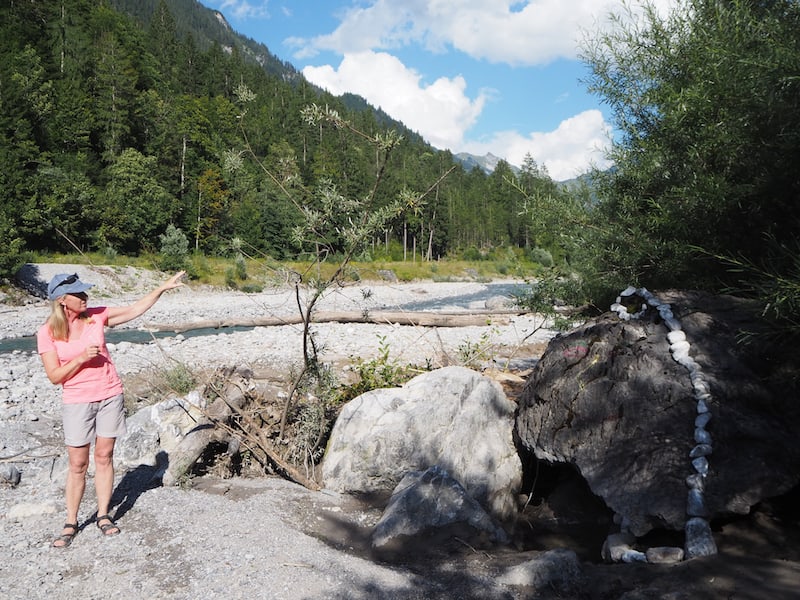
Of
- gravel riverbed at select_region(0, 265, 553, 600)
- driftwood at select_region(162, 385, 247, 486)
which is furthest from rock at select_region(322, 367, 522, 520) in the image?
driftwood at select_region(162, 385, 247, 486)

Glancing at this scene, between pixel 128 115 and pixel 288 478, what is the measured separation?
57.0 metres

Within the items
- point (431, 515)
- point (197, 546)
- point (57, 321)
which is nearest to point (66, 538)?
point (197, 546)

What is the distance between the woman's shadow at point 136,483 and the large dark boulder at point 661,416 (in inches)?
163

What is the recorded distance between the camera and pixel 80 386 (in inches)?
175

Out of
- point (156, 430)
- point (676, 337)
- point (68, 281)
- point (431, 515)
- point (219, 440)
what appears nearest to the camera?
point (68, 281)

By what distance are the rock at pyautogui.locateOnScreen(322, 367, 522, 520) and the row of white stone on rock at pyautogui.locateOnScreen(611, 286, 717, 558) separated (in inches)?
85.0

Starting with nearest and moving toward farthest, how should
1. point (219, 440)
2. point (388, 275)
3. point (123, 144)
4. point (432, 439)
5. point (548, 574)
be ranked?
point (548, 574) < point (432, 439) < point (219, 440) < point (388, 275) < point (123, 144)

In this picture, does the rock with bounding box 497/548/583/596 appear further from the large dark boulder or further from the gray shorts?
the gray shorts

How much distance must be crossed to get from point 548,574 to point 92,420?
387cm

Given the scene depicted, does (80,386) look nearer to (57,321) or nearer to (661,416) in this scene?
(57,321)

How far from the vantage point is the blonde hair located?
4.37m

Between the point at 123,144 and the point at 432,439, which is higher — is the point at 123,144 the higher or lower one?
the higher one

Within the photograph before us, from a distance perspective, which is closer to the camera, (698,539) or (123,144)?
(698,539)

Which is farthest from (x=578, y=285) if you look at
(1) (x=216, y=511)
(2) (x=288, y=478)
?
(1) (x=216, y=511)
